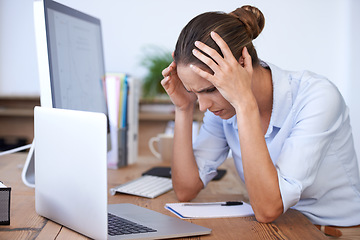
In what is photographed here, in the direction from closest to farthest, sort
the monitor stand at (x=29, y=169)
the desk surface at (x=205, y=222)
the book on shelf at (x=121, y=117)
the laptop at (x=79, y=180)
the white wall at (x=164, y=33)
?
the laptop at (x=79, y=180) → the desk surface at (x=205, y=222) → the monitor stand at (x=29, y=169) → the book on shelf at (x=121, y=117) → the white wall at (x=164, y=33)

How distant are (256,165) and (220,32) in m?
0.34

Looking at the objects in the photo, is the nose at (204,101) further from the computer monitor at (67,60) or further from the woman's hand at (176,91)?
the computer monitor at (67,60)

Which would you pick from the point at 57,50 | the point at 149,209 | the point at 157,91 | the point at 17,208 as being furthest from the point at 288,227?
the point at 157,91

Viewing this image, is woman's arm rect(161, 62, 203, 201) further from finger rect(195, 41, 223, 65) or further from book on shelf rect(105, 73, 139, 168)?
book on shelf rect(105, 73, 139, 168)

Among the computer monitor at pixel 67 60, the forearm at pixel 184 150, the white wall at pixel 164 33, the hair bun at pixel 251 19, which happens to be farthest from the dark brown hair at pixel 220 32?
the white wall at pixel 164 33

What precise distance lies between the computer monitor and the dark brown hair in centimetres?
36

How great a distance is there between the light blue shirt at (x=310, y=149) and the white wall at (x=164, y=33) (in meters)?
2.26

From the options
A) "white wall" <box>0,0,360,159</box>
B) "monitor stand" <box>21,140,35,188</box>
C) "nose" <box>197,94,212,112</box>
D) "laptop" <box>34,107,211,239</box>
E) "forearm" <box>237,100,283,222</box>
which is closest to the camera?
"laptop" <box>34,107,211,239</box>

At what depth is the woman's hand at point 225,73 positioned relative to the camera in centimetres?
103

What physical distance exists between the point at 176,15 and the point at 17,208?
2.67m

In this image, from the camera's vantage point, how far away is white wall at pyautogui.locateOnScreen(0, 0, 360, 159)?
11.4 ft

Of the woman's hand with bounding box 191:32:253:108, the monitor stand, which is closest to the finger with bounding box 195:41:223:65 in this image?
the woman's hand with bounding box 191:32:253:108

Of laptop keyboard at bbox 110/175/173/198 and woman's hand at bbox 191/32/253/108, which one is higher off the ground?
woman's hand at bbox 191/32/253/108

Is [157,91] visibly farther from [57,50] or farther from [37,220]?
[37,220]
